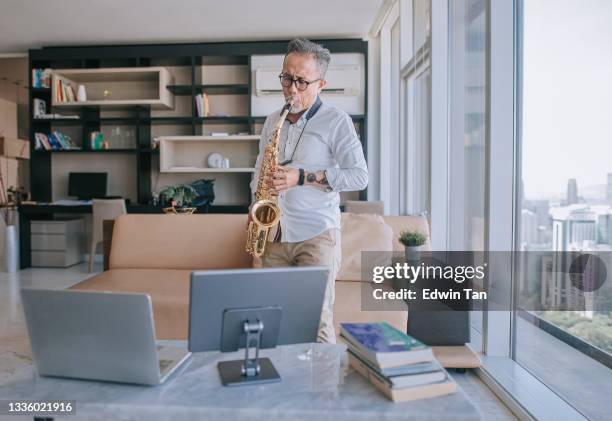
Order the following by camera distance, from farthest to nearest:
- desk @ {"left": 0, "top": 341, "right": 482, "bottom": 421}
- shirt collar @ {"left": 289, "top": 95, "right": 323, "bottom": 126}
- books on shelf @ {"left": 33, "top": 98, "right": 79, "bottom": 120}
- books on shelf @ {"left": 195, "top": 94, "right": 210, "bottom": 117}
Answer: books on shelf @ {"left": 33, "top": 98, "right": 79, "bottom": 120} < books on shelf @ {"left": 195, "top": 94, "right": 210, "bottom": 117} < shirt collar @ {"left": 289, "top": 95, "right": 323, "bottom": 126} < desk @ {"left": 0, "top": 341, "right": 482, "bottom": 421}

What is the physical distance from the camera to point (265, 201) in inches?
75.0

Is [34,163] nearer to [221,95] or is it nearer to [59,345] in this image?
[221,95]

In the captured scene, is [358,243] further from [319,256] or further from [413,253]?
[319,256]

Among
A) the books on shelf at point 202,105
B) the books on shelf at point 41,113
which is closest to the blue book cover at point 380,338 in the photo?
the books on shelf at point 202,105

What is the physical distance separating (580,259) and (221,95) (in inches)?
210

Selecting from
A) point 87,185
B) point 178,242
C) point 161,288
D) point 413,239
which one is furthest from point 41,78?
point 413,239

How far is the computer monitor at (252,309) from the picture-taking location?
40.1 inches

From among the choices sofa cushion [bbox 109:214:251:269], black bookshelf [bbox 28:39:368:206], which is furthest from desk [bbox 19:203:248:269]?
sofa cushion [bbox 109:214:251:269]

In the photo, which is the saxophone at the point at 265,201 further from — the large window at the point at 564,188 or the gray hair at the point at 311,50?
the large window at the point at 564,188

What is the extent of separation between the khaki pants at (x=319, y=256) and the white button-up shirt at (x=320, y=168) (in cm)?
3

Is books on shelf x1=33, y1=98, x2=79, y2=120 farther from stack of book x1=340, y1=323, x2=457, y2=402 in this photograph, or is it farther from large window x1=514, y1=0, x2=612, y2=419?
stack of book x1=340, y1=323, x2=457, y2=402

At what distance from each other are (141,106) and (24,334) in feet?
12.2

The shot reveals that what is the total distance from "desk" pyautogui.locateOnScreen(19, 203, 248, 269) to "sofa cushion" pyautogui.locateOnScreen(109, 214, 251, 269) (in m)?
2.59

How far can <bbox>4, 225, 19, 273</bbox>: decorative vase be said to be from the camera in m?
5.74
